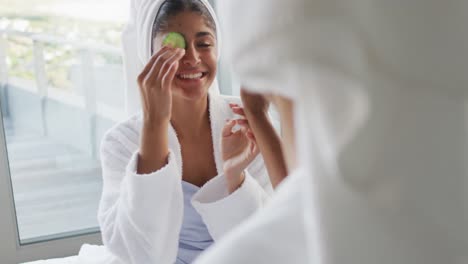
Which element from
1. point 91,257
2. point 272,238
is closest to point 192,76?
point 91,257

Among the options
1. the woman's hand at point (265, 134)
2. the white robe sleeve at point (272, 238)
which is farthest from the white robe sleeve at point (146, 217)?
the white robe sleeve at point (272, 238)

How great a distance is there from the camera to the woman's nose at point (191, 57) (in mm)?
1443

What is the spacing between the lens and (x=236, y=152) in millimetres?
1329

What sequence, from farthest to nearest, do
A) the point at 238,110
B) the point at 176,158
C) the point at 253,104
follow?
the point at 176,158 < the point at 238,110 < the point at 253,104

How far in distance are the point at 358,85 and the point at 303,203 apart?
10 cm

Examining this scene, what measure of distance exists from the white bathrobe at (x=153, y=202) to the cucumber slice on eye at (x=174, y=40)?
8.0 inches

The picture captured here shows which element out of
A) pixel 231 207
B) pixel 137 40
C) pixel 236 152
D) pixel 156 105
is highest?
pixel 137 40

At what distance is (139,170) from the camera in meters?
1.28

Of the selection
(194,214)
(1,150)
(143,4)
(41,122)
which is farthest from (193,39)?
(41,122)

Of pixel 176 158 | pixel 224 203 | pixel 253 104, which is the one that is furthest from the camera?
pixel 176 158

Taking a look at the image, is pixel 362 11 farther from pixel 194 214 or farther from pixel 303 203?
pixel 194 214

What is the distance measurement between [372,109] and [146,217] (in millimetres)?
957

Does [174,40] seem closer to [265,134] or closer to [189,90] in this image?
[189,90]

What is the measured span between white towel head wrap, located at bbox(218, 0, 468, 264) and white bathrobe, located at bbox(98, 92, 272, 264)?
0.87 meters
